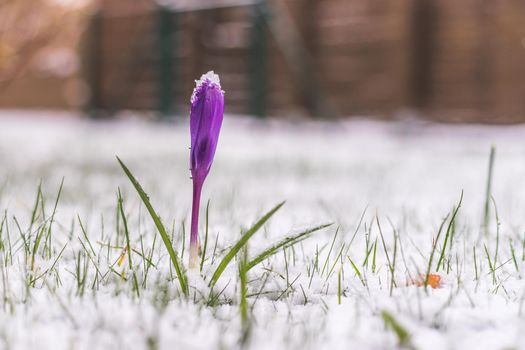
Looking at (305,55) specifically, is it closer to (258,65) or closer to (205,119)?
(258,65)

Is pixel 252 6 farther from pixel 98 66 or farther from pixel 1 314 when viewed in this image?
pixel 1 314

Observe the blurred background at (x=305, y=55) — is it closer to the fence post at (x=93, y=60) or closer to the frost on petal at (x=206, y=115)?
the fence post at (x=93, y=60)

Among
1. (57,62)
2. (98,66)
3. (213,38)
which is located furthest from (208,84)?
(57,62)

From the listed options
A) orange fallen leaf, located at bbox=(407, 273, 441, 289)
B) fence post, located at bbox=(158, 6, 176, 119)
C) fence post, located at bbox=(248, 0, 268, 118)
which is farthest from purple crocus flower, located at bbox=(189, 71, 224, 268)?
fence post, located at bbox=(158, 6, 176, 119)

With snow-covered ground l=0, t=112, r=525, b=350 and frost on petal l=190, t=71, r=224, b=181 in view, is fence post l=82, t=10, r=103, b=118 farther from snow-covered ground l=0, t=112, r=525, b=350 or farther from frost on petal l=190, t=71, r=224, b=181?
frost on petal l=190, t=71, r=224, b=181

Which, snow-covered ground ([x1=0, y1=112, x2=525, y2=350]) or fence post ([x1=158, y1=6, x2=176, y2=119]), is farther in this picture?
fence post ([x1=158, y1=6, x2=176, y2=119])

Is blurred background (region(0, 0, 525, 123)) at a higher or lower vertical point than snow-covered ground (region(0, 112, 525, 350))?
higher

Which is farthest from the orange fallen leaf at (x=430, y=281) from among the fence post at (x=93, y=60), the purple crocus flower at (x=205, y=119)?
the fence post at (x=93, y=60)
